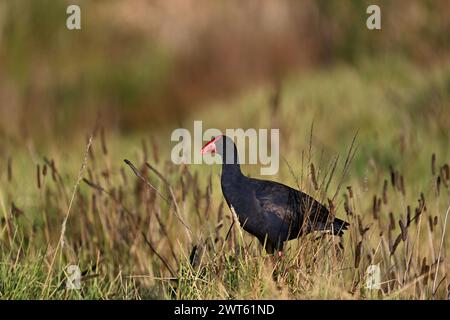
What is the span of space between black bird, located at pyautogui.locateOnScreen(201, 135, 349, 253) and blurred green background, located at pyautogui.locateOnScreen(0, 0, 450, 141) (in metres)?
6.16

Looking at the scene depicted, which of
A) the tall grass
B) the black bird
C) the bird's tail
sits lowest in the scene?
the tall grass

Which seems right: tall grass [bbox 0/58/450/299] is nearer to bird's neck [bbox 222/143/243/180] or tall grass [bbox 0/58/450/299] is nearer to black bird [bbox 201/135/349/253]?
black bird [bbox 201/135/349/253]

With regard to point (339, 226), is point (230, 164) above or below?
above

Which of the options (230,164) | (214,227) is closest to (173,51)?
(214,227)

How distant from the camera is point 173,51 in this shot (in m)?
12.7

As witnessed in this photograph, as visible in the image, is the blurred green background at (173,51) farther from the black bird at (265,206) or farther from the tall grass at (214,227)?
the black bird at (265,206)

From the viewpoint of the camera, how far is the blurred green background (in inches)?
419

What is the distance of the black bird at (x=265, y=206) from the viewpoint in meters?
3.86

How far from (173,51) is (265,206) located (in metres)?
8.93

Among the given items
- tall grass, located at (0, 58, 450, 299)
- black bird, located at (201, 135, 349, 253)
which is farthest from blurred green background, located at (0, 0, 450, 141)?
black bird, located at (201, 135, 349, 253)

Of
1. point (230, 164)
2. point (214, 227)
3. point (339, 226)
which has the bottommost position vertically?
point (214, 227)

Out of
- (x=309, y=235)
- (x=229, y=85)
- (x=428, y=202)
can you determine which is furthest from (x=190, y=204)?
(x=229, y=85)

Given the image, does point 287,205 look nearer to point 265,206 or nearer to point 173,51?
point 265,206

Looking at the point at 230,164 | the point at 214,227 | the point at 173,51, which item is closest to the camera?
the point at 230,164
